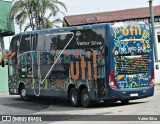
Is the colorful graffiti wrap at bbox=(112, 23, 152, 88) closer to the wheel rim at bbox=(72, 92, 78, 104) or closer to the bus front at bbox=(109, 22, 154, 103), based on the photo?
the bus front at bbox=(109, 22, 154, 103)

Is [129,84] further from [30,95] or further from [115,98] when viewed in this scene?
[30,95]

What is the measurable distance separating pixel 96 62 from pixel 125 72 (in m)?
1.23

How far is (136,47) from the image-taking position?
1794cm

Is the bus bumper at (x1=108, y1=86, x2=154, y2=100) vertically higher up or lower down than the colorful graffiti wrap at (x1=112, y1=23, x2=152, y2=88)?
lower down

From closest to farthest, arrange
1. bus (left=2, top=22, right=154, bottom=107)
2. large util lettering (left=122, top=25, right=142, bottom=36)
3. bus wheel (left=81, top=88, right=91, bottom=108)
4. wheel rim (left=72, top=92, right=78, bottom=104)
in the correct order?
bus (left=2, top=22, right=154, bottom=107), large util lettering (left=122, top=25, right=142, bottom=36), bus wheel (left=81, top=88, right=91, bottom=108), wheel rim (left=72, top=92, right=78, bottom=104)

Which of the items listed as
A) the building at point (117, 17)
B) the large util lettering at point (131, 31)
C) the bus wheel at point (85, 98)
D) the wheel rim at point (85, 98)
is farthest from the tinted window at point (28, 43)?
the building at point (117, 17)

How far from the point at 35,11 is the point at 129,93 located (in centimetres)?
2604

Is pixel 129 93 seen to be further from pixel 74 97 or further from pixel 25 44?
pixel 25 44

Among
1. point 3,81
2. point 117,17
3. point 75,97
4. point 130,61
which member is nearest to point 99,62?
point 130,61

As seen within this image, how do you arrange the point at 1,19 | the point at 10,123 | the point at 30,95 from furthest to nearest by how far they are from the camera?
the point at 1,19 < the point at 30,95 < the point at 10,123

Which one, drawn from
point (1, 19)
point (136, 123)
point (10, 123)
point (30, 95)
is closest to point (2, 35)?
point (1, 19)

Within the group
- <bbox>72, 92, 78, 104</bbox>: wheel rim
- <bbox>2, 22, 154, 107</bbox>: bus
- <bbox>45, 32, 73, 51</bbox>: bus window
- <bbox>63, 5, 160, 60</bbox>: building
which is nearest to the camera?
<bbox>2, 22, 154, 107</bbox>: bus

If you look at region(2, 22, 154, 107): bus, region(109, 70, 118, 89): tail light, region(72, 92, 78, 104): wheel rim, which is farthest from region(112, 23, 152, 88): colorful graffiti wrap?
region(72, 92, 78, 104): wheel rim

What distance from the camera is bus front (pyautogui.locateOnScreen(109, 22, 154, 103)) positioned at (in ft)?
57.6
